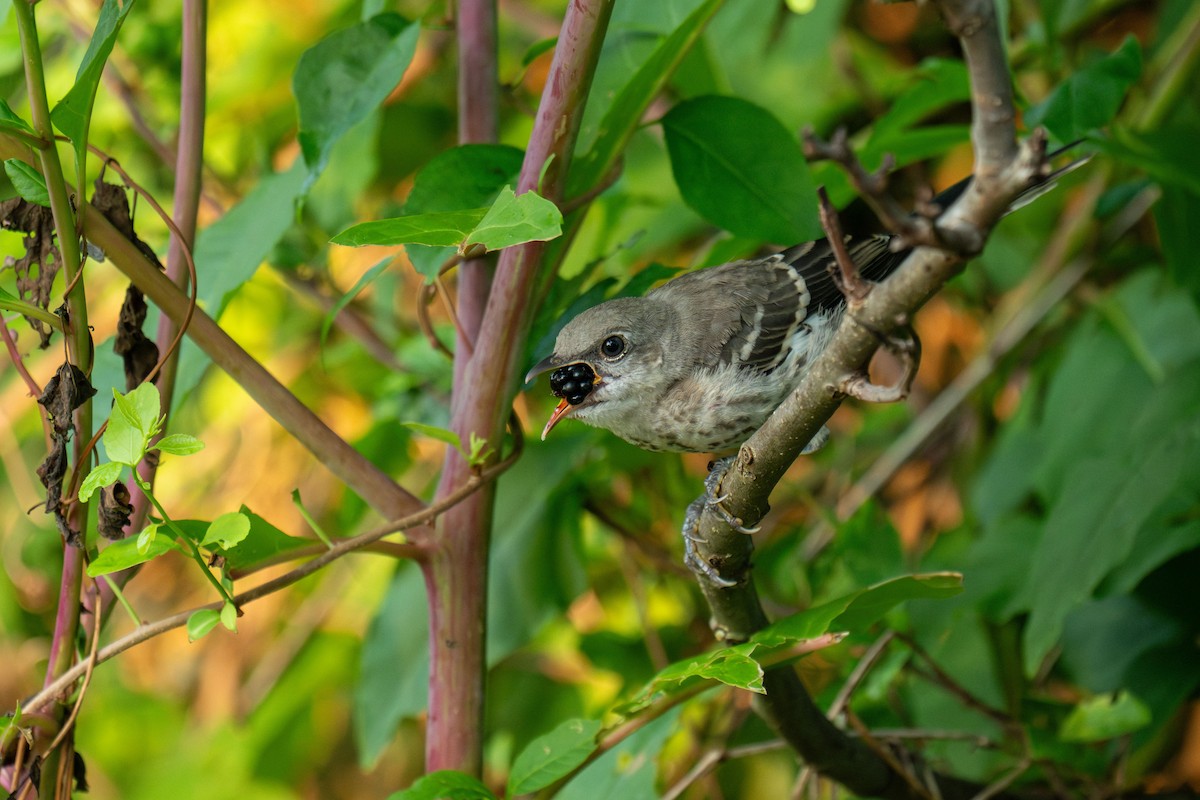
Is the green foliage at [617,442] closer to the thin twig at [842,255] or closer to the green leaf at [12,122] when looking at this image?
the green leaf at [12,122]

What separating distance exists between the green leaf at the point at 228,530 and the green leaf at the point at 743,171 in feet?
2.91

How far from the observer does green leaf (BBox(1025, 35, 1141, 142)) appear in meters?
1.90

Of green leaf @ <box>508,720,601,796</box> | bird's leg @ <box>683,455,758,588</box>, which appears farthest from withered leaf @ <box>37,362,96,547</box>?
bird's leg @ <box>683,455,758,588</box>

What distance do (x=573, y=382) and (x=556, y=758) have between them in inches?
29.4

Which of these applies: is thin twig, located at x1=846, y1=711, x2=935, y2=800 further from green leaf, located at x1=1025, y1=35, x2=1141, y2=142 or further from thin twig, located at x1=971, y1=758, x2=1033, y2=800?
green leaf, located at x1=1025, y1=35, x2=1141, y2=142

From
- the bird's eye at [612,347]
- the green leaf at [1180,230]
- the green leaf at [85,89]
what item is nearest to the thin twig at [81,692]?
the green leaf at [85,89]

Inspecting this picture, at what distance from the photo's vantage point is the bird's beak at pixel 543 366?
1.88 m

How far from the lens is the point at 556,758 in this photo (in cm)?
156

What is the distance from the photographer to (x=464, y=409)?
65.7 inches

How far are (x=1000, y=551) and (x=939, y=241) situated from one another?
203 cm

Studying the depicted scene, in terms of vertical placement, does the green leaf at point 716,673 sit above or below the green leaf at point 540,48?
below

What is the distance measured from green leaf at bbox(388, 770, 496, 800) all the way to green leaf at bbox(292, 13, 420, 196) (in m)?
0.92

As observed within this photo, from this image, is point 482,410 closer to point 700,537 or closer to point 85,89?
point 700,537

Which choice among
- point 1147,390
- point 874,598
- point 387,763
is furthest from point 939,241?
point 387,763
